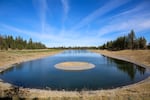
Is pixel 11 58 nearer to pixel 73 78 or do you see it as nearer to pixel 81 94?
pixel 73 78

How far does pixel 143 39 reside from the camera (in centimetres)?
→ 10488

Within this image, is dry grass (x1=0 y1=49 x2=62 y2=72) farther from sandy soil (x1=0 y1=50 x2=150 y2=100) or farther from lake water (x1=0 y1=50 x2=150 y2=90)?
sandy soil (x1=0 y1=50 x2=150 y2=100)

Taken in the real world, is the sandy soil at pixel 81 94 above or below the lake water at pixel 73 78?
above

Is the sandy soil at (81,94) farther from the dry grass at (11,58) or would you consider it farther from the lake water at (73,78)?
the dry grass at (11,58)

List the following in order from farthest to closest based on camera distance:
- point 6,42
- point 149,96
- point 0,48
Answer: point 6,42 < point 0,48 < point 149,96

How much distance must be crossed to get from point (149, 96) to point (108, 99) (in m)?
2.31

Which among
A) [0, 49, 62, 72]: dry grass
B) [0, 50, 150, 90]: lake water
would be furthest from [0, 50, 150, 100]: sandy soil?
[0, 49, 62, 72]: dry grass

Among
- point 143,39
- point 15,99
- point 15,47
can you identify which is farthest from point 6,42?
point 15,99

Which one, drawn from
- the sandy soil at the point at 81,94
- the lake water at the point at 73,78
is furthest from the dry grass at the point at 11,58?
the sandy soil at the point at 81,94

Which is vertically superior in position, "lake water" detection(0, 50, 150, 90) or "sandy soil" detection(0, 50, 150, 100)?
"sandy soil" detection(0, 50, 150, 100)

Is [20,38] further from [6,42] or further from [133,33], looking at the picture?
[133,33]

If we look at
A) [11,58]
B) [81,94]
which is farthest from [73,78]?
[11,58]

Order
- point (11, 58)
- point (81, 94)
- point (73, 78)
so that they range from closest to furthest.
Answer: point (81, 94), point (73, 78), point (11, 58)

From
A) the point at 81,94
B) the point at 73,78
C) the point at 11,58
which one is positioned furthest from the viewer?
the point at 11,58
